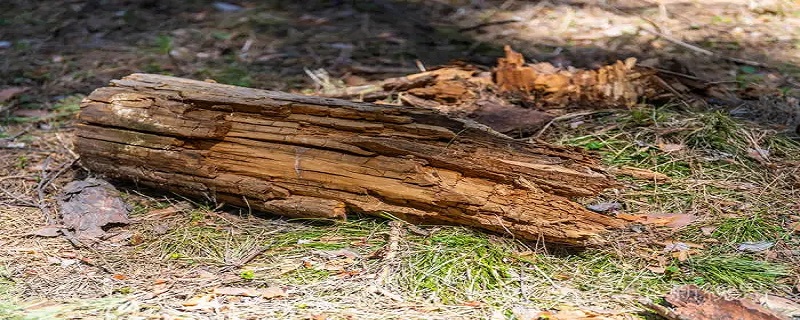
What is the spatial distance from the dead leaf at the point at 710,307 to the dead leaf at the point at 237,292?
1.25 metres

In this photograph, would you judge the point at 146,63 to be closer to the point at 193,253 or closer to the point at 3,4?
the point at 3,4

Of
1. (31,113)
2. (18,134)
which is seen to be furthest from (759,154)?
(31,113)

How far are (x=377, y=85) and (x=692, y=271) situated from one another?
6.90 ft

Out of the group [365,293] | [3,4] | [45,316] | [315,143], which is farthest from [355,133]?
[3,4]

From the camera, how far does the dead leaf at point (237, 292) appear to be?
2.61m

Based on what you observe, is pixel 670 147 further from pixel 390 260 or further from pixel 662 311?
pixel 390 260

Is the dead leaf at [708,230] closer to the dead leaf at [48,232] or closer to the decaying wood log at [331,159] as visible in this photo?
the decaying wood log at [331,159]

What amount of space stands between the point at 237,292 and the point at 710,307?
1422 mm

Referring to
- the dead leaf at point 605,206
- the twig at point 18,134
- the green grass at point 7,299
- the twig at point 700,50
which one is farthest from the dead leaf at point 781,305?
the twig at point 18,134

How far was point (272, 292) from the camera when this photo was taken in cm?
262

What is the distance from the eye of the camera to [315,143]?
121 inches

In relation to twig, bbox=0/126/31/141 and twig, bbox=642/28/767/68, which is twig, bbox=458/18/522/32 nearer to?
twig, bbox=642/28/767/68

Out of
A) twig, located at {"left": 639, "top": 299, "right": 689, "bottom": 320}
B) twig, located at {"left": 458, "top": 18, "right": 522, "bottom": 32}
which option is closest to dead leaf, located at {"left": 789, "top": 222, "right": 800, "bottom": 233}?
twig, located at {"left": 639, "top": 299, "right": 689, "bottom": 320}

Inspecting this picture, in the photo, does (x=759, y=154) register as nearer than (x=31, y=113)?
Yes
